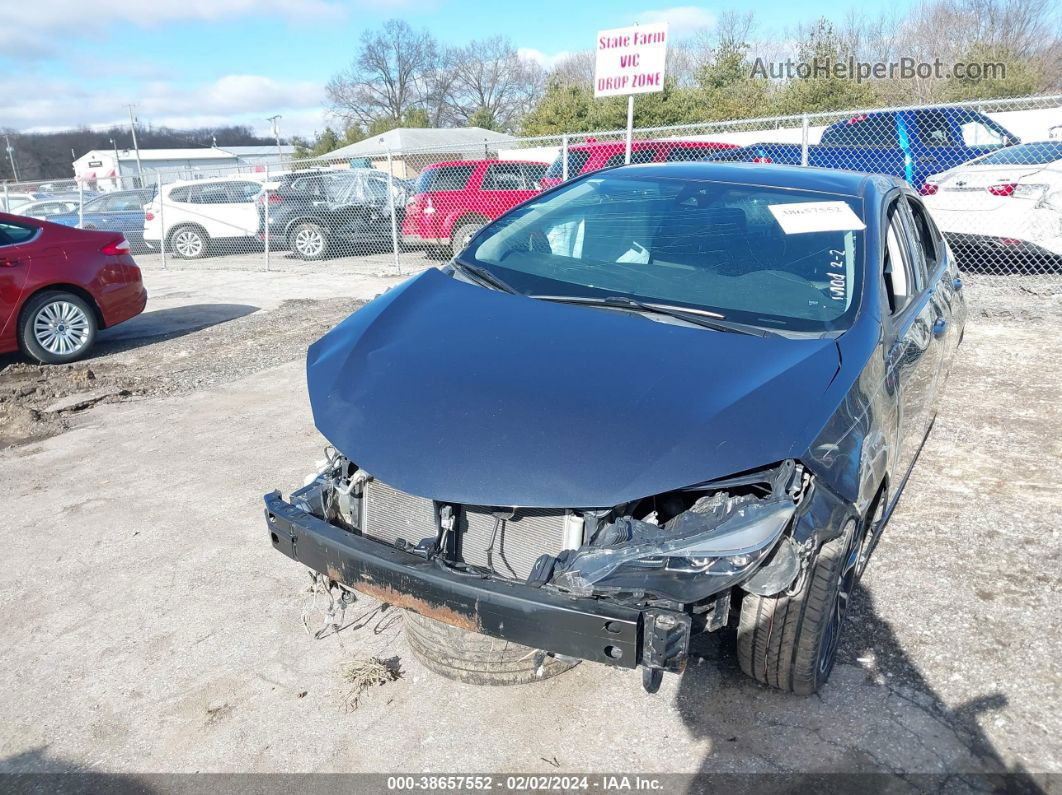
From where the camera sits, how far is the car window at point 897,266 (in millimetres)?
3281

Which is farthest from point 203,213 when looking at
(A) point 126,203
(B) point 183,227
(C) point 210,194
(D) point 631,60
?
(D) point 631,60

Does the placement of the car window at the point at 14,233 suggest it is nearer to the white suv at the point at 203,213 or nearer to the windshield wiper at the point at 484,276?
the windshield wiper at the point at 484,276

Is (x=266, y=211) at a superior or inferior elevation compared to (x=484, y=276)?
inferior

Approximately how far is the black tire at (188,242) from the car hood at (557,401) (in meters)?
14.5

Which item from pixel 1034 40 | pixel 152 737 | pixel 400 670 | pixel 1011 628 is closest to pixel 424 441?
pixel 400 670

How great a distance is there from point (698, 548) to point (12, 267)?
7431mm

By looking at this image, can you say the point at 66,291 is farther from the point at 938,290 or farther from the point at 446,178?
the point at 938,290

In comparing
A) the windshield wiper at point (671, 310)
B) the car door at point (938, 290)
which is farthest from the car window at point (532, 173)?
the windshield wiper at point (671, 310)

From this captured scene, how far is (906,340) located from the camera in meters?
3.25

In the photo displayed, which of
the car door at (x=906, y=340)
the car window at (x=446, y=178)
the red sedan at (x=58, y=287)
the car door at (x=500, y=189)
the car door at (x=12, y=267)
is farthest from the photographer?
the car window at (x=446, y=178)

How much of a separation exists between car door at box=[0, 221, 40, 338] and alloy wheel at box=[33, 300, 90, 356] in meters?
0.24

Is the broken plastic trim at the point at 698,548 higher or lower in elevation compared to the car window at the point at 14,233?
lower

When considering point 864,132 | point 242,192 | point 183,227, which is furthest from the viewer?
point 183,227

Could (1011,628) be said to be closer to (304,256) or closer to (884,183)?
(884,183)
